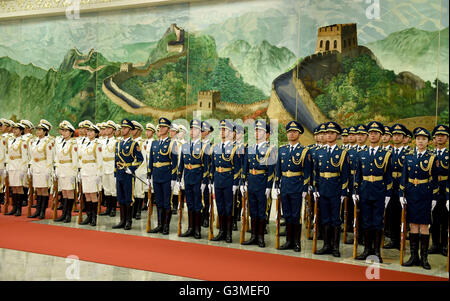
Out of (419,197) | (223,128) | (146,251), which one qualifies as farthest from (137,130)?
(419,197)

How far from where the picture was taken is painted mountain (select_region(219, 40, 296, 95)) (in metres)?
11.3

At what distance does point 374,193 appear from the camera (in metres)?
6.39

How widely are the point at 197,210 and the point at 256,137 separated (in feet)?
4.96

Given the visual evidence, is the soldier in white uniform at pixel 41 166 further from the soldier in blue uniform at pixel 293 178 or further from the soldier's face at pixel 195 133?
the soldier in blue uniform at pixel 293 178

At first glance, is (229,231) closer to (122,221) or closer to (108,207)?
(122,221)

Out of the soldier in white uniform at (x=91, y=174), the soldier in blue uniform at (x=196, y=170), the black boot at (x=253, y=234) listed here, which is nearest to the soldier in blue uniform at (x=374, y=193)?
the black boot at (x=253, y=234)

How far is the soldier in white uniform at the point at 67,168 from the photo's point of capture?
335 inches

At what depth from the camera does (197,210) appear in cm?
755

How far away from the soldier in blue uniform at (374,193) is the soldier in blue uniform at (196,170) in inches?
92.9

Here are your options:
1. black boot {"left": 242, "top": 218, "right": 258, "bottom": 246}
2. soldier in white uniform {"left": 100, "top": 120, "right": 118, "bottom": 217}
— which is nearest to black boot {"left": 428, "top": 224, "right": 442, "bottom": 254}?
black boot {"left": 242, "top": 218, "right": 258, "bottom": 246}

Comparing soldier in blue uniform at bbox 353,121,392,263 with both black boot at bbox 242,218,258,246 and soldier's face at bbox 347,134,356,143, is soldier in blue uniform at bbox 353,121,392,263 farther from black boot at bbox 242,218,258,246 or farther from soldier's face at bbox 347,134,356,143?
soldier's face at bbox 347,134,356,143

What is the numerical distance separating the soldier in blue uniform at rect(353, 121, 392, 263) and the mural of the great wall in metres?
3.66
